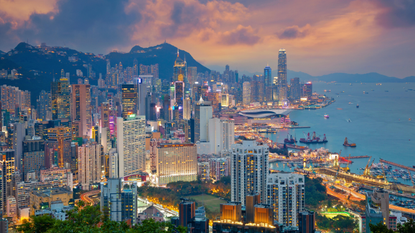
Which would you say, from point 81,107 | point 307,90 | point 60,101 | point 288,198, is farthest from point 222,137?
point 307,90

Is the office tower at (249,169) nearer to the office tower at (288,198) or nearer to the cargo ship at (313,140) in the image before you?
the office tower at (288,198)

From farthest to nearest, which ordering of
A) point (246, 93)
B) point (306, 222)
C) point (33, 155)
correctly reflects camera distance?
point (246, 93) → point (33, 155) → point (306, 222)

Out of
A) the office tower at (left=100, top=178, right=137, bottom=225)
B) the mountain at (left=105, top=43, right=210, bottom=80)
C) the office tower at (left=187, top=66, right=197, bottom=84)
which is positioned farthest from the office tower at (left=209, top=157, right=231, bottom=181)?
the office tower at (left=187, top=66, right=197, bottom=84)

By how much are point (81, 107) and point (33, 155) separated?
21.7ft

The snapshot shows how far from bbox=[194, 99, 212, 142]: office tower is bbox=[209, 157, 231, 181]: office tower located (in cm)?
437

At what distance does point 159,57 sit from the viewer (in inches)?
1144

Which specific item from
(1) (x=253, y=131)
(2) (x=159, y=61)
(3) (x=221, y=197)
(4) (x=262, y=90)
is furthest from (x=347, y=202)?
(4) (x=262, y=90)

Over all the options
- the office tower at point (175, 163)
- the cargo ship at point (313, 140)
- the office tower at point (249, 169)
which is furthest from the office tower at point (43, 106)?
the office tower at point (249, 169)

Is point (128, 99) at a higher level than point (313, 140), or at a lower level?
higher

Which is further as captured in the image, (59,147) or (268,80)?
(268,80)

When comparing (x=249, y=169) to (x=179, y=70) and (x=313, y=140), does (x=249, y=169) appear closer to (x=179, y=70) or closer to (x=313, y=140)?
(x=313, y=140)

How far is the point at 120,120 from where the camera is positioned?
40.0 ft

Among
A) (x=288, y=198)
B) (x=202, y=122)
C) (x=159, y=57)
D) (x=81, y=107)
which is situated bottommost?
(x=288, y=198)

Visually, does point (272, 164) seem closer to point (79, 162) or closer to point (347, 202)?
point (347, 202)
